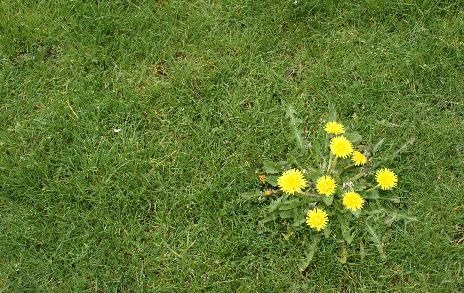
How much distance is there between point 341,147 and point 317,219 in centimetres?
43

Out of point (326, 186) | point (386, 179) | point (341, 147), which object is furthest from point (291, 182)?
point (386, 179)

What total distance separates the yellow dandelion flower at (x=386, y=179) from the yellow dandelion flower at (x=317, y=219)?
37 cm

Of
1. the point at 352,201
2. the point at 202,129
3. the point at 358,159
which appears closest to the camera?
the point at 352,201

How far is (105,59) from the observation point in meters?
3.90

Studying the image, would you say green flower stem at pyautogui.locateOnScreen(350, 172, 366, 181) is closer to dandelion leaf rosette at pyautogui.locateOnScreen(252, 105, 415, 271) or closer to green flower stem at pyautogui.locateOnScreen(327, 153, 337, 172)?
dandelion leaf rosette at pyautogui.locateOnScreen(252, 105, 415, 271)

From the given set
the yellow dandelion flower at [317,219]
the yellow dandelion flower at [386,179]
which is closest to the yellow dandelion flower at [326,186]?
the yellow dandelion flower at [317,219]

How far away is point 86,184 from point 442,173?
6.98ft

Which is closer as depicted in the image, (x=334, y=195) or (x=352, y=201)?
(x=352, y=201)

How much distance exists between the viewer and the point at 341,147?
11.2ft

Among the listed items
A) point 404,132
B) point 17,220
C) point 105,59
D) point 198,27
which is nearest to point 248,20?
point 198,27

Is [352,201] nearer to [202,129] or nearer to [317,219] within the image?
[317,219]

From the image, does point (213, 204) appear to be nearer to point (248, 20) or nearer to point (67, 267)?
point (67, 267)

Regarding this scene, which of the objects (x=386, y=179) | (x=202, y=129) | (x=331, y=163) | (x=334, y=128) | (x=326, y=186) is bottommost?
(x=202, y=129)

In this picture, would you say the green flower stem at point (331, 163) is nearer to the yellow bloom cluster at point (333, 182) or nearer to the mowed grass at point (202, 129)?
the yellow bloom cluster at point (333, 182)
